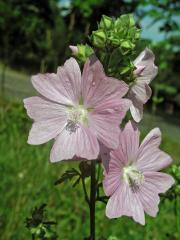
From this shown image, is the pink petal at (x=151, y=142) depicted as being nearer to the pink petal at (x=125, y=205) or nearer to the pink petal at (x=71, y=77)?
the pink petal at (x=125, y=205)

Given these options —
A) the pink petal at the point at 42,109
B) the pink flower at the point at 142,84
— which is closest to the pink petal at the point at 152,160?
the pink flower at the point at 142,84

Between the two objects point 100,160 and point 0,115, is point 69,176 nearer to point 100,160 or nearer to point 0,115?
point 100,160

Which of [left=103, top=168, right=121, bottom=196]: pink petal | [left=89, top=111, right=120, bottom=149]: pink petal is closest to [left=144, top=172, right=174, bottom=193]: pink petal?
[left=103, top=168, right=121, bottom=196]: pink petal

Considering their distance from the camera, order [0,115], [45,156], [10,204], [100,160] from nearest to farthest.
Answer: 1. [100,160]
2. [10,204]
3. [45,156]
4. [0,115]

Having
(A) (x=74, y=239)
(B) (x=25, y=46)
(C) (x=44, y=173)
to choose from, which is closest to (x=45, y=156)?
(C) (x=44, y=173)

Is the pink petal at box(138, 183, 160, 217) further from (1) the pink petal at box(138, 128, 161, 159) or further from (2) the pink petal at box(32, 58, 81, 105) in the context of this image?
(2) the pink petal at box(32, 58, 81, 105)

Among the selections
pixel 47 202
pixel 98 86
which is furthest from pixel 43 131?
pixel 47 202
